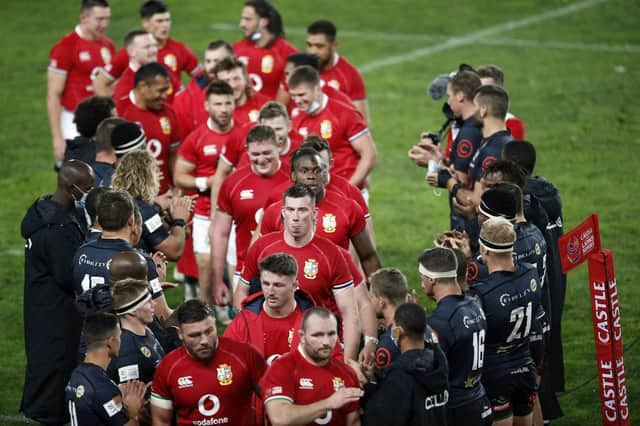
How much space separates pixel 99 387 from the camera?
6.18 meters

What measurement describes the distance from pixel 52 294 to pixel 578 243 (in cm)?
391

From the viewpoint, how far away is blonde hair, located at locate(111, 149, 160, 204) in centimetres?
830

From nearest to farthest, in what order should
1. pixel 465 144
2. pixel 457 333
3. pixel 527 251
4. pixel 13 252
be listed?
pixel 457 333 → pixel 527 251 → pixel 465 144 → pixel 13 252

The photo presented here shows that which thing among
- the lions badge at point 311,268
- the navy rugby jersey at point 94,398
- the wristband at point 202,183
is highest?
the lions badge at point 311,268

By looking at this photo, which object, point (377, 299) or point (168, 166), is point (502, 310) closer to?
point (377, 299)

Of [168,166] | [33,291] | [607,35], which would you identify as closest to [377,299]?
[33,291]

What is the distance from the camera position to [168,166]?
434 inches

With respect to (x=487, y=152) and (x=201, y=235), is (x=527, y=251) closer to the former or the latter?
(x=487, y=152)

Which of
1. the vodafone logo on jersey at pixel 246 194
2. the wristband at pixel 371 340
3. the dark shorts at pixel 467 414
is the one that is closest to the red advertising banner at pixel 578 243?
the dark shorts at pixel 467 414

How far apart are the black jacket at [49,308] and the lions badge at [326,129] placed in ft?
10.5

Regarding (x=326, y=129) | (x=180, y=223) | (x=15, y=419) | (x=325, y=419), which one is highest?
(x=326, y=129)

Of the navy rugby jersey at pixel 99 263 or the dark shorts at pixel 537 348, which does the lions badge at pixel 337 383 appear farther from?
the dark shorts at pixel 537 348

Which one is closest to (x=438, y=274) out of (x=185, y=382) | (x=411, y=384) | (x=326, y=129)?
(x=411, y=384)

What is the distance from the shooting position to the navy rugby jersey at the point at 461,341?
672 centimetres
